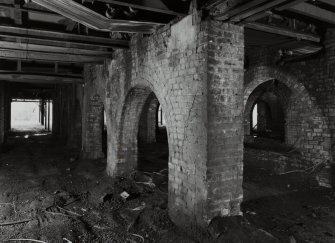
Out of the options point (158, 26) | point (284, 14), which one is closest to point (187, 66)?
point (158, 26)

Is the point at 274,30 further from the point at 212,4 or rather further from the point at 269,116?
the point at 269,116

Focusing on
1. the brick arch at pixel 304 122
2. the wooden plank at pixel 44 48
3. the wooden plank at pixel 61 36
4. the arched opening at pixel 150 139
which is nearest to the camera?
the wooden plank at pixel 61 36

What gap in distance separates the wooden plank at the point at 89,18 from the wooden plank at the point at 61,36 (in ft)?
4.76

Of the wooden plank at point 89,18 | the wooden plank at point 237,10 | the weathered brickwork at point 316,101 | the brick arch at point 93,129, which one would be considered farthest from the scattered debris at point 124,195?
the weathered brickwork at point 316,101

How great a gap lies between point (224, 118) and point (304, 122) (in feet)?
14.5

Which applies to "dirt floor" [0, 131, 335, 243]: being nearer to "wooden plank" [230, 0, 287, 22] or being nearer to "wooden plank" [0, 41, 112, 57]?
"wooden plank" [230, 0, 287, 22]

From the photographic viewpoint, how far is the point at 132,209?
566 centimetres

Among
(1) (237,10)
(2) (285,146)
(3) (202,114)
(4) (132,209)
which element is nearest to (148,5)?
(1) (237,10)

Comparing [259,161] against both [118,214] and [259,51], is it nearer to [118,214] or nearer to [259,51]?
[259,51]

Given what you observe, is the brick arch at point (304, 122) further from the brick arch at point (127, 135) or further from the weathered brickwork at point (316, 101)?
the brick arch at point (127, 135)

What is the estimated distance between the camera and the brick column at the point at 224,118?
13.5ft

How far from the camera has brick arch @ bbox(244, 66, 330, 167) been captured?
7117 mm

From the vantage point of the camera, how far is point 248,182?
7578mm

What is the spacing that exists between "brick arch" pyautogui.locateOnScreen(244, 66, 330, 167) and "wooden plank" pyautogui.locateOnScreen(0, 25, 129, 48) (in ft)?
14.9
